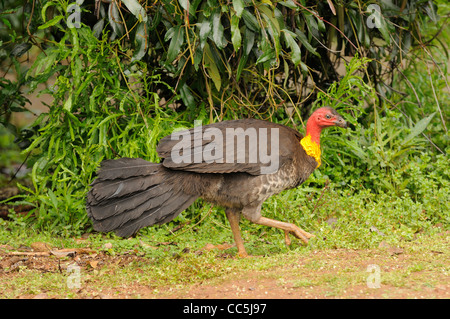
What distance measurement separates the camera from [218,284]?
3.51 meters

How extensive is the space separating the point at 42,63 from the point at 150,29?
38.5 inches

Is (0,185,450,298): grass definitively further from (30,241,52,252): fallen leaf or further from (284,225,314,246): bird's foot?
(30,241,52,252): fallen leaf

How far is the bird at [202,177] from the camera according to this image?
4.11m

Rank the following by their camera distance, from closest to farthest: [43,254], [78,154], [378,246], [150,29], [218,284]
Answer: [218,284]
[378,246]
[43,254]
[150,29]
[78,154]

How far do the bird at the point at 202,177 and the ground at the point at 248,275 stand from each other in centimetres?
37

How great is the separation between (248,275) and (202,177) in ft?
3.19

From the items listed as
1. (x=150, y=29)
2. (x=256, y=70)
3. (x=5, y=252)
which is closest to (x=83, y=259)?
(x=5, y=252)

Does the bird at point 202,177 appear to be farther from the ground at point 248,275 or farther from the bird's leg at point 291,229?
the ground at point 248,275

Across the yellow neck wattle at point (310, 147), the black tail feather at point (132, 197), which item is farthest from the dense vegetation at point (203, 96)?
the black tail feather at point (132, 197)

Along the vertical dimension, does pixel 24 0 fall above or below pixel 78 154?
above

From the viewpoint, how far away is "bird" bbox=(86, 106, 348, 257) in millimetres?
4113

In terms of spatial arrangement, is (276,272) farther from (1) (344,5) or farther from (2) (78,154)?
(1) (344,5)

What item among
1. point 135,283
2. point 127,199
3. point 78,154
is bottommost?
point 135,283

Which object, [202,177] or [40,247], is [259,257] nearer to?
[202,177]
